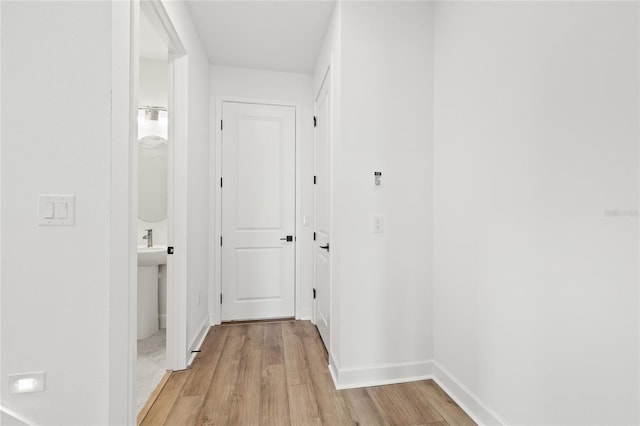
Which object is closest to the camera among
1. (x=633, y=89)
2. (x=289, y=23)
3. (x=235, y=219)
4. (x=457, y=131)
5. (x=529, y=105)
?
(x=633, y=89)

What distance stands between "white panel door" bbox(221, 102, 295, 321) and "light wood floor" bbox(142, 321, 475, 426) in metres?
0.72

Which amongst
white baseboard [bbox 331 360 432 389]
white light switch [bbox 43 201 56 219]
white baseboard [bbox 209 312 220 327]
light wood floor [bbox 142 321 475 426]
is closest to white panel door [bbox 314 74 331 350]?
light wood floor [bbox 142 321 475 426]

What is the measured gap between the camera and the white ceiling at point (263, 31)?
2168 mm

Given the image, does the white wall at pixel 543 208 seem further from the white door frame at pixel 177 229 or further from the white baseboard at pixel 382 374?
the white door frame at pixel 177 229

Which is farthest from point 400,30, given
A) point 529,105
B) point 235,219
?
point 235,219

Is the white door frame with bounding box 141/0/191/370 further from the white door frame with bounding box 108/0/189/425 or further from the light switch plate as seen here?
the light switch plate

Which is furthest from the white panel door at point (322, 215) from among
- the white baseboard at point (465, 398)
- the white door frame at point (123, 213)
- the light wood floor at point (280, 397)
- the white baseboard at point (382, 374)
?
the white door frame at point (123, 213)

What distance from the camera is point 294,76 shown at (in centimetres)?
317

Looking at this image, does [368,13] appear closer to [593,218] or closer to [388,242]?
[388,242]

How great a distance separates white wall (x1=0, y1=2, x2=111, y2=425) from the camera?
1.07 meters

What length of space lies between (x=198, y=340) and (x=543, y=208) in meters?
2.66

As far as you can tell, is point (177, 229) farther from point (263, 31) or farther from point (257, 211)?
point (263, 31)

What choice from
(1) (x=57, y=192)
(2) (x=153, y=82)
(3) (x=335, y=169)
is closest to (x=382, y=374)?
(3) (x=335, y=169)

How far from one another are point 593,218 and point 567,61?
2.11 feet
